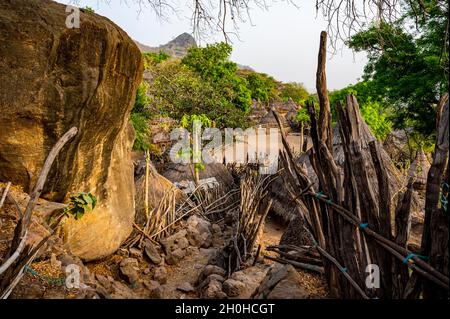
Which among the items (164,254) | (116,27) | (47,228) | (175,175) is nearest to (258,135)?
(175,175)

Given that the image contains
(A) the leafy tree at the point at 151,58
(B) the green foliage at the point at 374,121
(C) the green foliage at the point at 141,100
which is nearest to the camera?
(B) the green foliage at the point at 374,121

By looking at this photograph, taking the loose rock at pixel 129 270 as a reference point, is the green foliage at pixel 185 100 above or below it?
above

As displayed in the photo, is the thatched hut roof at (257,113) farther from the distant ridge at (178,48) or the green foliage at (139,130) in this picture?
the green foliage at (139,130)

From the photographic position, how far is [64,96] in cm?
342

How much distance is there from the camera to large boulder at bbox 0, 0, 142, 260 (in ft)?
10.3

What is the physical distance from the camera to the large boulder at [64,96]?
3.15 m

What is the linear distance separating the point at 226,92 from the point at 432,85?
8.32m

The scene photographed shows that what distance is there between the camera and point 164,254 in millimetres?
5738

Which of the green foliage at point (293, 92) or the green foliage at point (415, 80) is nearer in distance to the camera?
the green foliage at point (415, 80)

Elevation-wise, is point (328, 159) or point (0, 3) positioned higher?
Result: point (0, 3)

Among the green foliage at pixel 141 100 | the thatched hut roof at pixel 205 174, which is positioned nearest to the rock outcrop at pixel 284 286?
the thatched hut roof at pixel 205 174

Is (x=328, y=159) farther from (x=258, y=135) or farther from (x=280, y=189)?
(x=258, y=135)

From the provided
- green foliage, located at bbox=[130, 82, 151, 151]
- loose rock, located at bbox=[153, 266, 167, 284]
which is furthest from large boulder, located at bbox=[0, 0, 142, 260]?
green foliage, located at bbox=[130, 82, 151, 151]

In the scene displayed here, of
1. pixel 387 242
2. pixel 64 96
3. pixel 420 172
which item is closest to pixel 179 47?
pixel 420 172
